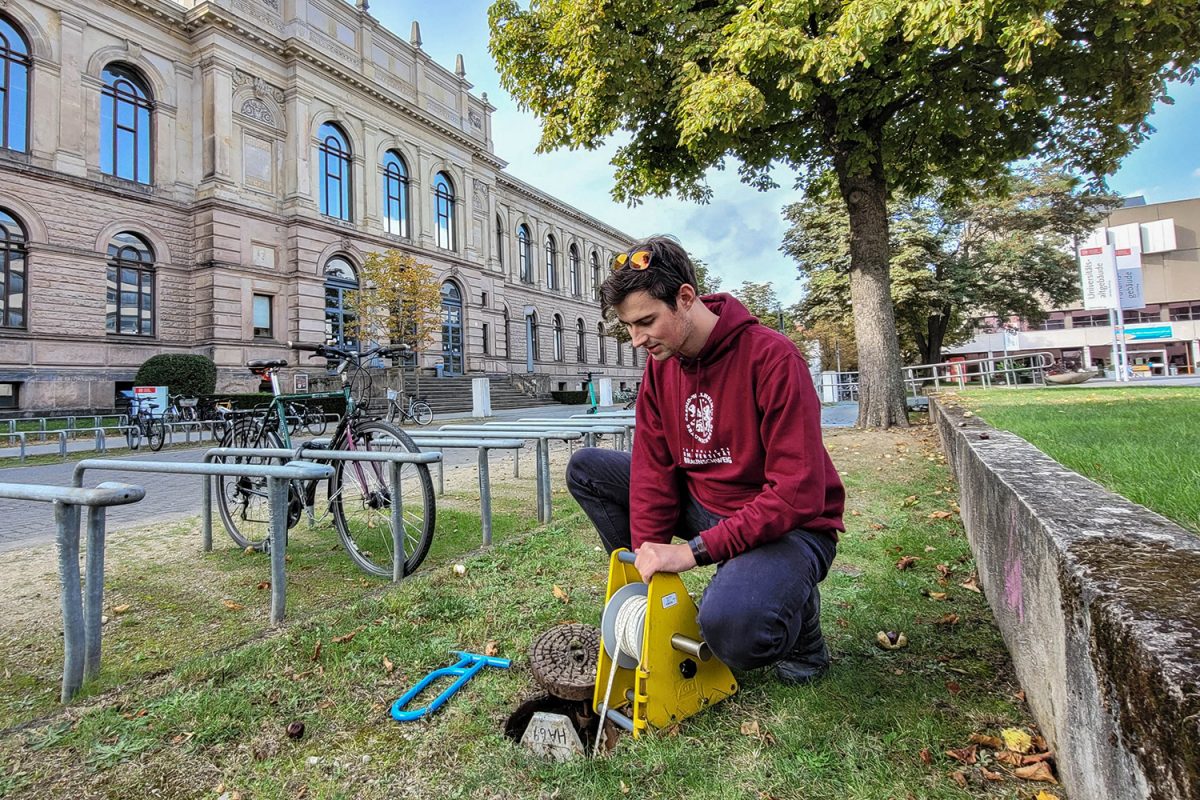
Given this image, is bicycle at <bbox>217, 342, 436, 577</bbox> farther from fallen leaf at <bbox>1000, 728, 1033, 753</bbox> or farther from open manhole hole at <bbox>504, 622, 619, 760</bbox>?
fallen leaf at <bbox>1000, 728, 1033, 753</bbox>

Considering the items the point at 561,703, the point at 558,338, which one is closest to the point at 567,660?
the point at 561,703

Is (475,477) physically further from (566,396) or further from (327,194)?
(566,396)

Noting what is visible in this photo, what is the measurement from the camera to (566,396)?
116 feet

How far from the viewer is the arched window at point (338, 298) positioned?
25516 mm

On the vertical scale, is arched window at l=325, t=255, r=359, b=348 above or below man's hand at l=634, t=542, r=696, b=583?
above

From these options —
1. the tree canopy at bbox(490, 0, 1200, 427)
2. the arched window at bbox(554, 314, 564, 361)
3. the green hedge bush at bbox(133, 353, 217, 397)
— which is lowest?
the green hedge bush at bbox(133, 353, 217, 397)

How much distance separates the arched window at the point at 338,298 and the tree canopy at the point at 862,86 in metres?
18.4

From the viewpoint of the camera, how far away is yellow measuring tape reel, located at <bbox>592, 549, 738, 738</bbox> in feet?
5.80

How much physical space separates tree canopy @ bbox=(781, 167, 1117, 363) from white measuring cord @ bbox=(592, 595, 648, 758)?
1019 inches

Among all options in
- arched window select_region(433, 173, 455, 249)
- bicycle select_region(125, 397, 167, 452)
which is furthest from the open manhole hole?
arched window select_region(433, 173, 455, 249)

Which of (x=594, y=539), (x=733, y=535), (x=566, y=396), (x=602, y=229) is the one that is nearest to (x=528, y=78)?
(x=594, y=539)

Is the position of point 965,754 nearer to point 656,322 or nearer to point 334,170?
point 656,322

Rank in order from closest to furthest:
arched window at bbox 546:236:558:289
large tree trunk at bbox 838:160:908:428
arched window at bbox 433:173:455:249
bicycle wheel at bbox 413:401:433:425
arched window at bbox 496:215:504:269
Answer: large tree trunk at bbox 838:160:908:428, bicycle wheel at bbox 413:401:433:425, arched window at bbox 433:173:455:249, arched window at bbox 496:215:504:269, arched window at bbox 546:236:558:289

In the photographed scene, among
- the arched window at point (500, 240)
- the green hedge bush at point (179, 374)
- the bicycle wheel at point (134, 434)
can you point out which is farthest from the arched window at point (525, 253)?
the bicycle wheel at point (134, 434)
